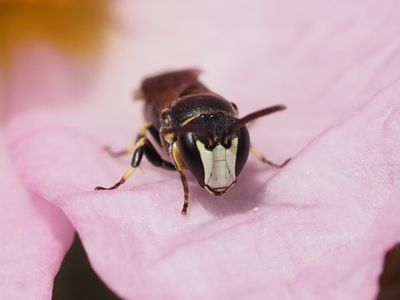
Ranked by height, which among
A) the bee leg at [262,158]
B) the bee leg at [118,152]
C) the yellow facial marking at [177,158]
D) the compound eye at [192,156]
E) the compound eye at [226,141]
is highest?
the compound eye at [226,141]

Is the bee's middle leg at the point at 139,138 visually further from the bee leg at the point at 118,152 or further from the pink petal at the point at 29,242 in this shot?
the pink petal at the point at 29,242

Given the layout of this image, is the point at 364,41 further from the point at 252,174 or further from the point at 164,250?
the point at 164,250

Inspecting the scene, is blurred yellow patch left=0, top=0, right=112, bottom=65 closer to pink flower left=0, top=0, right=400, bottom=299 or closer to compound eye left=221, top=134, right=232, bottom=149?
pink flower left=0, top=0, right=400, bottom=299

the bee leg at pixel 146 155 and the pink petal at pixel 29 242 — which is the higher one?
the bee leg at pixel 146 155

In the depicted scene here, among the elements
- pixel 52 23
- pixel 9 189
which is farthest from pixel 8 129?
pixel 52 23

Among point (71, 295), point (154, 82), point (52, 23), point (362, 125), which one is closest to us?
point (362, 125)

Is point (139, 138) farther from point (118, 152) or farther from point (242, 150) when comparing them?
point (242, 150)

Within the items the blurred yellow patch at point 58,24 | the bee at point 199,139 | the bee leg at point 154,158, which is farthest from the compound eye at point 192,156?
the blurred yellow patch at point 58,24
